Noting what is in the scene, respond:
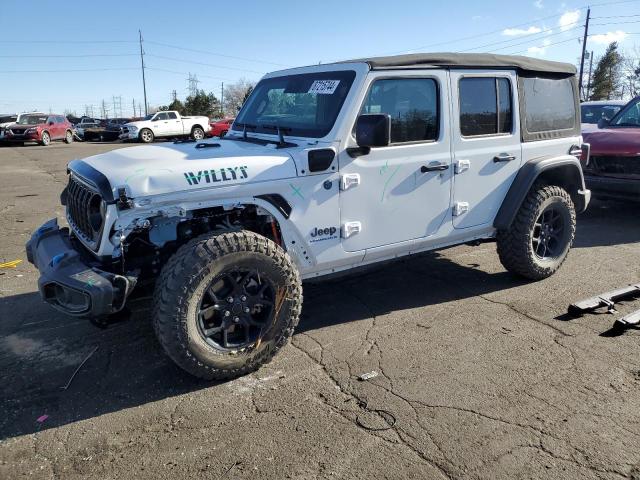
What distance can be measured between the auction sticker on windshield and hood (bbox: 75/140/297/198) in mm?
606

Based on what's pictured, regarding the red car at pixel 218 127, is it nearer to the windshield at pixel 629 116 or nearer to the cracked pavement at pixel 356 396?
the windshield at pixel 629 116

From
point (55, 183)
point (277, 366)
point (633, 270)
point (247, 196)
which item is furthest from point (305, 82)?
point (55, 183)

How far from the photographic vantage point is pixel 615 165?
7.39 metres

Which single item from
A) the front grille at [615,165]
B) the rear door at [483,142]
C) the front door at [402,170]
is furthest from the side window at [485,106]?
the front grille at [615,165]

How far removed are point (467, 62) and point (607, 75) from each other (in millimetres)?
53671

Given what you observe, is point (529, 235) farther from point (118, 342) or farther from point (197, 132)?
point (197, 132)

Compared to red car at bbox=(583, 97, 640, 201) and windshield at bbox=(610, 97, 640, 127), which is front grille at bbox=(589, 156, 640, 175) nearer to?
red car at bbox=(583, 97, 640, 201)

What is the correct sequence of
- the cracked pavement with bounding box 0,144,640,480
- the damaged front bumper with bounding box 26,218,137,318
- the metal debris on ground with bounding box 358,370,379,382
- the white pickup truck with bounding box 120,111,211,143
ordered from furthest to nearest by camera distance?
the white pickup truck with bounding box 120,111,211,143 → the metal debris on ground with bounding box 358,370,379,382 → the damaged front bumper with bounding box 26,218,137,318 → the cracked pavement with bounding box 0,144,640,480

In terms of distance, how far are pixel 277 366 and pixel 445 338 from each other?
1.29 meters

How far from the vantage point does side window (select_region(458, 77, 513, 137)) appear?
4.27 meters

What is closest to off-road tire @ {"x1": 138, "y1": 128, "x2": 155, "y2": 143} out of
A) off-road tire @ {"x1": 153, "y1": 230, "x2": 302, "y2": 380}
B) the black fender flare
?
the black fender flare

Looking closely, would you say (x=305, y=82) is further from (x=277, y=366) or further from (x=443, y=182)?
(x=277, y=366)

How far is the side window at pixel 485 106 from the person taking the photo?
4.27 metres

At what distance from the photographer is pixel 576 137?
17.0 ft
